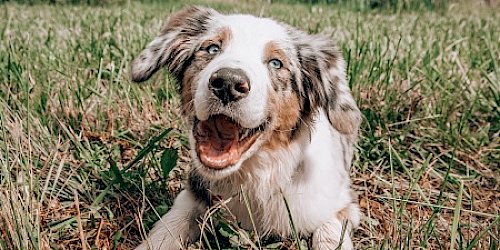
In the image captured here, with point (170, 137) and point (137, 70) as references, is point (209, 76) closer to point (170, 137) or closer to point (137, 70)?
point (137, 70)

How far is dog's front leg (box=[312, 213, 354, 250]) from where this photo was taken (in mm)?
2422

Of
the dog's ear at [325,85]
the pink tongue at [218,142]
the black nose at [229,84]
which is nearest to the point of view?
the black nose at [229,84]

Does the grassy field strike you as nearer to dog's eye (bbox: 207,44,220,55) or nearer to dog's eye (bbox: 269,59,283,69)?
dog's eye (bbox: 207,44,220,55)

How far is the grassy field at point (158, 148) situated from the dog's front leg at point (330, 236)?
0.29 ft

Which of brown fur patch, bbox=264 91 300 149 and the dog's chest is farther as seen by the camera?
the dog's chest

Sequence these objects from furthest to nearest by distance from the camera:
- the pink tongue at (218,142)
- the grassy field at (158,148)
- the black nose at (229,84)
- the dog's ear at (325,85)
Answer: the dog's ear at (325,85)
the grassy field at (158,148)
the pink tongue at (218,142)
the black nose at (229,84)

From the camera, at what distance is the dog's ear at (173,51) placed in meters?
2.59

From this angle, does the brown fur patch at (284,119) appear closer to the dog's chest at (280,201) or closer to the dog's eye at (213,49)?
the dog's chest at (280,201)

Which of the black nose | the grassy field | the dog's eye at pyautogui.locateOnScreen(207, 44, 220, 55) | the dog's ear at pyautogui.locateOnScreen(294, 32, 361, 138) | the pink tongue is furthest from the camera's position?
the dog's ear at pyautogui.locateOnScreen(294, 32, 361, 138)

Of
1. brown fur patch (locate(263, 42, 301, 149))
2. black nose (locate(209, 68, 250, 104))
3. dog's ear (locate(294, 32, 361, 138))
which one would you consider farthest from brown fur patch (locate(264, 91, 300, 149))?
black nose (locate(209, 68, 250, 104))

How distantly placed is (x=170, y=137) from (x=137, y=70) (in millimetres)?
582

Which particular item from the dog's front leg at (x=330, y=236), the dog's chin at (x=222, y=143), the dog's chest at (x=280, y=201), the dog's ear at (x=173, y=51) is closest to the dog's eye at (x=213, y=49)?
the dog's ear at (x=173, y=51)

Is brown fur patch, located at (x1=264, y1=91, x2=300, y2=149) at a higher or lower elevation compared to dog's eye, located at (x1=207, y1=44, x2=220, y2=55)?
lower

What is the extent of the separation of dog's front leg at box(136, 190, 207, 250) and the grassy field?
8 centimetres
